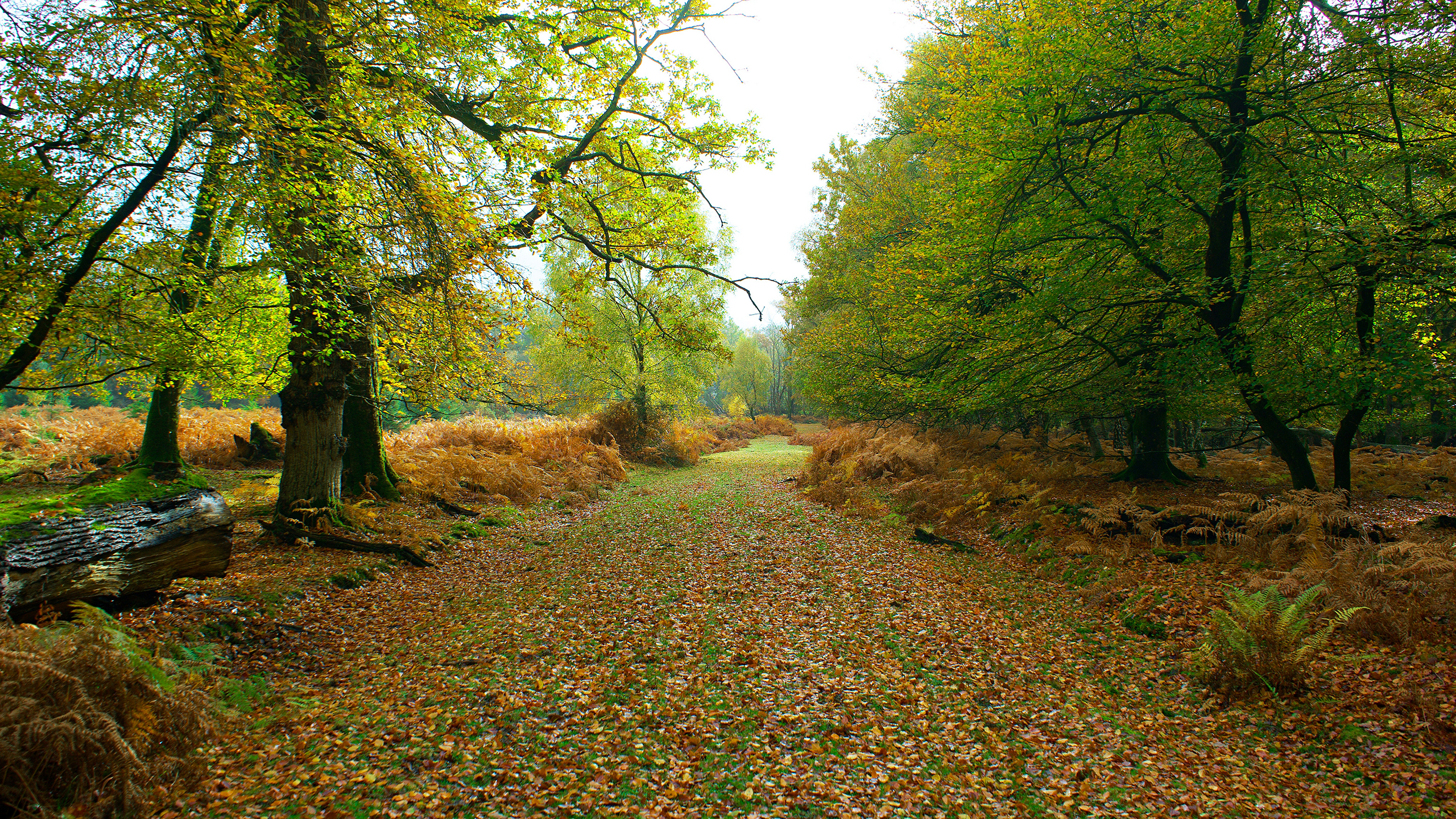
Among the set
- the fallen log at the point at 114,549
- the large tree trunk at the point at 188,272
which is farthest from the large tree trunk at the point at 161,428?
the fallen log at the point at 114,549

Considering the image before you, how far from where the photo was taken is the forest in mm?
3434

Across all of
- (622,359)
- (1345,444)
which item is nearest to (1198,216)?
(1345,444)

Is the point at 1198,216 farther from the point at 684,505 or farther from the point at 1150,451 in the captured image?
the point at 684,505

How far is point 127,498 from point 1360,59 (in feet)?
46.2

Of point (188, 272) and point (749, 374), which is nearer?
point (188, 272)

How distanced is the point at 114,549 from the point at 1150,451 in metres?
14.7

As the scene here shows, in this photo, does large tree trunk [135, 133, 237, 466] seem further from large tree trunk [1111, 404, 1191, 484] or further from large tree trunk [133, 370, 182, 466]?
large tree trunk [1111, 404, 1191, 484]

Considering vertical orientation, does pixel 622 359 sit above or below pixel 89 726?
above

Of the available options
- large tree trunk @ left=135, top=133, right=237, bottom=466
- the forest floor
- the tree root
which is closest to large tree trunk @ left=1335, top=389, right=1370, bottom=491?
the forest floor

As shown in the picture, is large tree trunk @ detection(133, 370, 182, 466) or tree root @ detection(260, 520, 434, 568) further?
large tree trunk @ detection(133, 370, 182, 466)

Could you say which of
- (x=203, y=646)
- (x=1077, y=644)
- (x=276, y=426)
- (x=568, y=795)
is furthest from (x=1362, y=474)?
A: (x=276, y=426)

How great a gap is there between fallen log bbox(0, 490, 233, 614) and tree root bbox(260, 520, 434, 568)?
1.63 metres

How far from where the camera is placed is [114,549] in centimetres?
442

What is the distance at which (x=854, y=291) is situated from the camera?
54.4 feet
